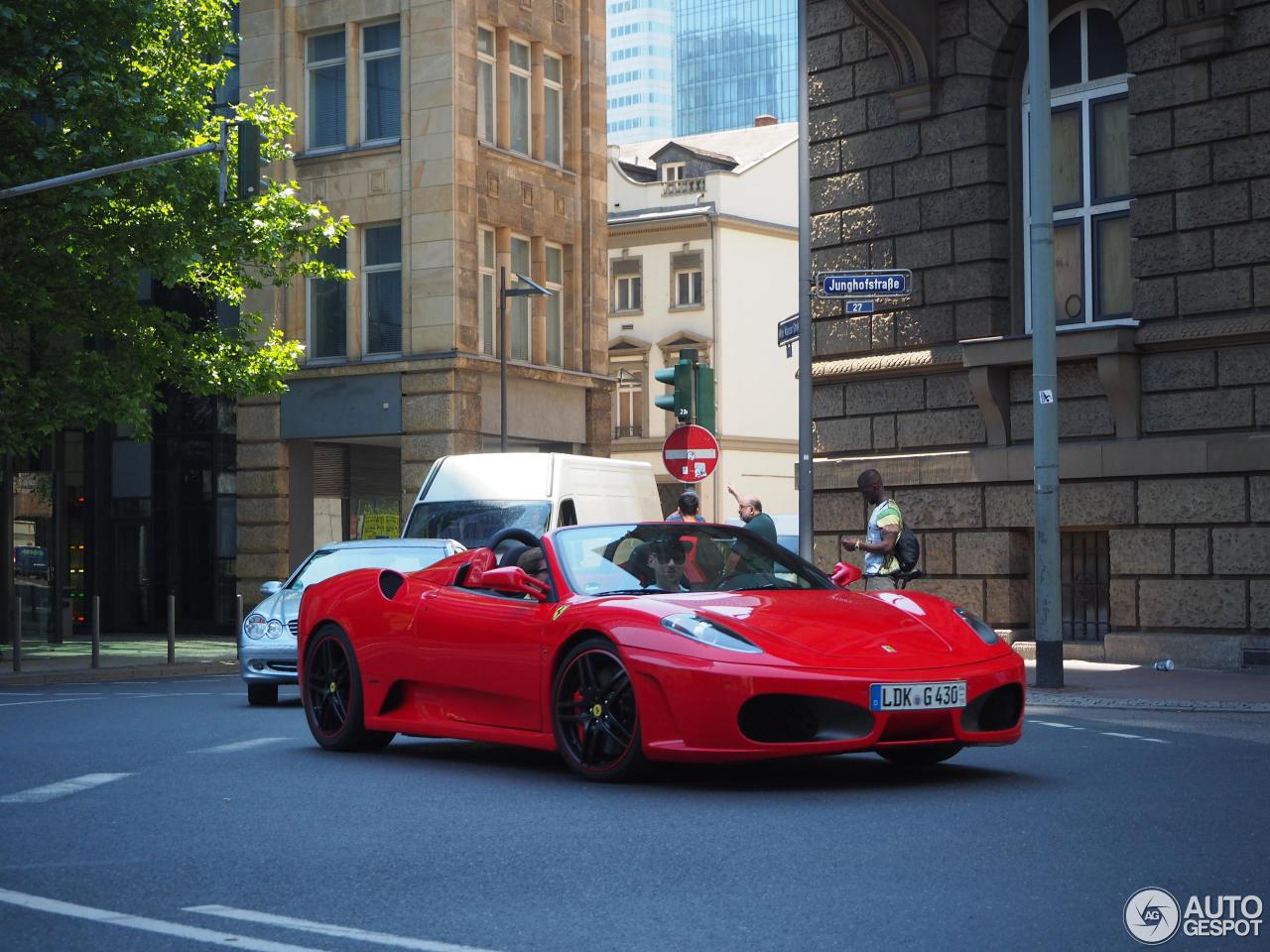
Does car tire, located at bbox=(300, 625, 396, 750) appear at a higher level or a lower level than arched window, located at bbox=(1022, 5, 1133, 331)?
lower

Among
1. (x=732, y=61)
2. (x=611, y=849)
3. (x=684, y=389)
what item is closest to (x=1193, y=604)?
(x=684, y=389)

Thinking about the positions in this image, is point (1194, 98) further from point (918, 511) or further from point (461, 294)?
point (461, 294)

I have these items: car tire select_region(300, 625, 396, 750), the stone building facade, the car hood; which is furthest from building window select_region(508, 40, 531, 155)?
the car hood

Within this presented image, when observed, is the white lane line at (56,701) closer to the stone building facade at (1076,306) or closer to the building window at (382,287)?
the stone building facade at (1076,306)

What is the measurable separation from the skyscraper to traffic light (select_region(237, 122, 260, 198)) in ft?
523

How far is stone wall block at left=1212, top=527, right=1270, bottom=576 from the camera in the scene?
699 inches

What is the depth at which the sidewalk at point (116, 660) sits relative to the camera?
73.7ft

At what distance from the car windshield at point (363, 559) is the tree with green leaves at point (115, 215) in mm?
8609

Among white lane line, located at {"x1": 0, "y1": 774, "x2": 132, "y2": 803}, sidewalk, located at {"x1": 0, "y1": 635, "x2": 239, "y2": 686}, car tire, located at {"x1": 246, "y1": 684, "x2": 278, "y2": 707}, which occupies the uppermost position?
white lane line, located at {"x1": 0, "y1": 774, "x2": 132, "y2": 803}

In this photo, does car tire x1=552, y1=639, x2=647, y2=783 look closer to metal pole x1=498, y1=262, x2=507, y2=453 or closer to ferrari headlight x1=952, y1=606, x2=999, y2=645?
ferrari headlight x1=952, y1=606, x2=999, y2=645

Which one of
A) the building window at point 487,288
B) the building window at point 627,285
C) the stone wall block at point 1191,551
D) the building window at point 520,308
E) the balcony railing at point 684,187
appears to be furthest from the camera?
the building window at point 627,285

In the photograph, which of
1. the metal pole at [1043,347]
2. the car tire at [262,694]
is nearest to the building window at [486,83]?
the metal pole at [1043,347]

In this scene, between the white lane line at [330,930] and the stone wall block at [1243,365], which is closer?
the white lane line at [330,930]

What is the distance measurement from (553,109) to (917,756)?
30.9 m
